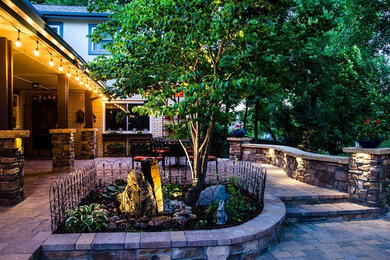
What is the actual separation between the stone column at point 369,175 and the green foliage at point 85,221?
405cm


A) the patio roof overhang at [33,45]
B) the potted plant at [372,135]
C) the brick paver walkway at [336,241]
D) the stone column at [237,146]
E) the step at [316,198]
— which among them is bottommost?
the brick paver walkway at [336,241]

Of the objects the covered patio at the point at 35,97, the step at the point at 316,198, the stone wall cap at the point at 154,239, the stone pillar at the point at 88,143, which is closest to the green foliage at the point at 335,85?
the step at the point at 316,198

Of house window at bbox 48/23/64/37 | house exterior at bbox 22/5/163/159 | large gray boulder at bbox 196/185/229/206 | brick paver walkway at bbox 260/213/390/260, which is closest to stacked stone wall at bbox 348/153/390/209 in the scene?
brick paver walkway at bbox 260/213/390/260

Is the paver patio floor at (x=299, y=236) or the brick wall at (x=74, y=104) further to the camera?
the brick wall at (x=74, y=104)

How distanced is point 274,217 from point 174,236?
1.36m

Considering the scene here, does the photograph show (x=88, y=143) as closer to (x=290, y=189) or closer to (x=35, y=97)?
(x=35, y=97)

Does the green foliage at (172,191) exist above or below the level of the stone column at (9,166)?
below

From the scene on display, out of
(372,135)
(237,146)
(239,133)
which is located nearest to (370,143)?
(372,135)

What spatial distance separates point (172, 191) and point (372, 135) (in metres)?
3.42

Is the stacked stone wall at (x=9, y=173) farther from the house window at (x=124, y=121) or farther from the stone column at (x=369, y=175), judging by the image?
the house window at (x=124, y=121)

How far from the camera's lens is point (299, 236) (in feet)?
12.3

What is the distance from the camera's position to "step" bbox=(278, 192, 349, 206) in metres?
4.69

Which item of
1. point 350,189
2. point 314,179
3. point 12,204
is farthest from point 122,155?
point 350,189

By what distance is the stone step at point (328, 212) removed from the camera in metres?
4.27
